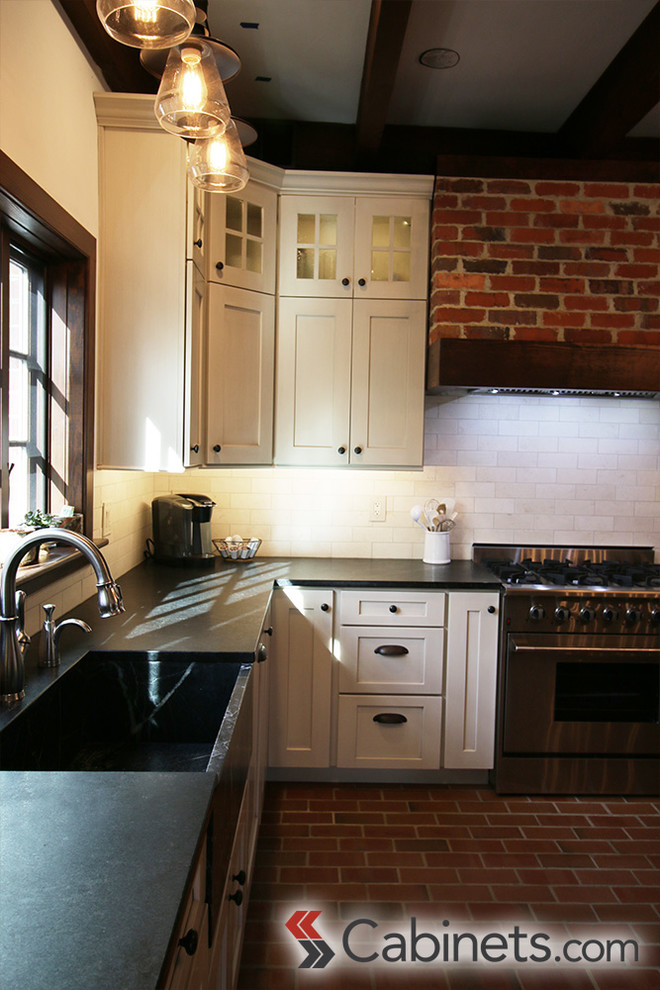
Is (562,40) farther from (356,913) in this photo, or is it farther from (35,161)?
(356,913)

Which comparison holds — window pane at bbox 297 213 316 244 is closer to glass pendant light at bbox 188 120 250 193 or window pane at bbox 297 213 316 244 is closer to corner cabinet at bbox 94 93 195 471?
corner cabinet at bbox 94 93 195 471

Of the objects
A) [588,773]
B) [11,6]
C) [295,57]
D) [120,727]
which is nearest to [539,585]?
[588,773]

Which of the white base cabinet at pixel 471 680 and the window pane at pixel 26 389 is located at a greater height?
the window pane at pixel 26 389

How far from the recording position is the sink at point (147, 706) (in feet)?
6.27

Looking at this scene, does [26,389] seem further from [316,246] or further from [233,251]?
[316,246]

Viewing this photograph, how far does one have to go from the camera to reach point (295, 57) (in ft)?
9.78

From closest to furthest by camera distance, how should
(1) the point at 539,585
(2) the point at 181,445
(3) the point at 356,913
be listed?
1. (3) the point at 356,913
2. (2) the point at 181,445
3. (1) the point at 539,585

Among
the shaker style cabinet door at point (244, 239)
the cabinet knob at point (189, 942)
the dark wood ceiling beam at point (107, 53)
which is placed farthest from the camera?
the shaker style cabinet door at point (244, 239)

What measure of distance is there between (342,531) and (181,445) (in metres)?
1.24

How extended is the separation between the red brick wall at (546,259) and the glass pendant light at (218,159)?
174cm

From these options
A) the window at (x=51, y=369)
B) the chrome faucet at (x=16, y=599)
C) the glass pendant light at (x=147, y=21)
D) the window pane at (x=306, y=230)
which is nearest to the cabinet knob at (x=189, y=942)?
the chrome faucet at (x=16, y=599)

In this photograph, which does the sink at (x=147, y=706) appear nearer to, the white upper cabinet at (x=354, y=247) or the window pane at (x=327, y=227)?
the white upper cabinet at (x=354, y=247)

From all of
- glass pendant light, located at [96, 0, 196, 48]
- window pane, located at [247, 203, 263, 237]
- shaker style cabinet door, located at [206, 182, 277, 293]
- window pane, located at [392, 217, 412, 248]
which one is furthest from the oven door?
glass pendant light, located at [96, 0, 196, 48]

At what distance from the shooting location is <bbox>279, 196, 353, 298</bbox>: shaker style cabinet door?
11.1 ft
